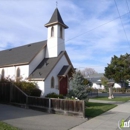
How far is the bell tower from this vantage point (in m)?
22.9

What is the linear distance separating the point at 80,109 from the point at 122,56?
138 feet

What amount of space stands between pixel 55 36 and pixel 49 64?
4.24 m

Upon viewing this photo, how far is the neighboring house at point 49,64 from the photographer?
20484 millimetres

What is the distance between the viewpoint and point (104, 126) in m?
9.19

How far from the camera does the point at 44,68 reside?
70.0 feet

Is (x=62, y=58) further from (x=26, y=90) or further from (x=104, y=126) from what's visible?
(x=104, y=126)

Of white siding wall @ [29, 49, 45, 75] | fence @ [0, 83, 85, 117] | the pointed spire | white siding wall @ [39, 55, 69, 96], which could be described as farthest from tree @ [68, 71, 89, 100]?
the pointed spire

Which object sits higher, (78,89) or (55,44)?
(55,44)

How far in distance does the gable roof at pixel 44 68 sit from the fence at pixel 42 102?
4.23 metres

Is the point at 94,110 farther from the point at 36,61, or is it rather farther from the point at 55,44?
the point at 55,44

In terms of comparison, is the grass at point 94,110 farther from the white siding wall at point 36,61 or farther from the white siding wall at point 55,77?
the white siding wall at point 36,61

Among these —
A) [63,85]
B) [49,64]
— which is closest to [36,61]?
[49,64]

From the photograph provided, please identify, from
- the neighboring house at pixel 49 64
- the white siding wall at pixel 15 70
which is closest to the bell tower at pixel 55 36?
the neighboring house at pixel 49 64

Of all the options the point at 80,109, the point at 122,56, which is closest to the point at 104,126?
the point at 80,109
